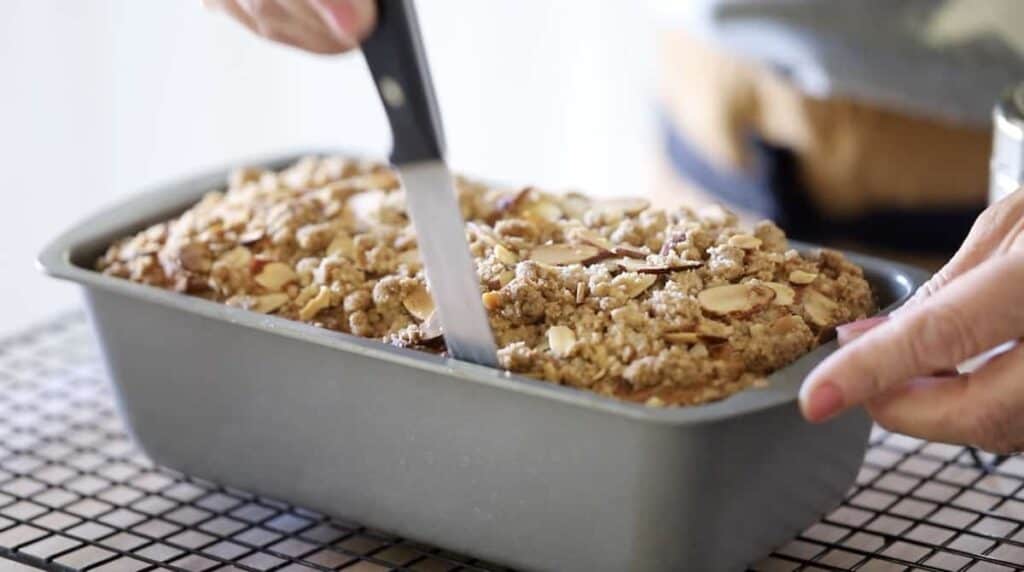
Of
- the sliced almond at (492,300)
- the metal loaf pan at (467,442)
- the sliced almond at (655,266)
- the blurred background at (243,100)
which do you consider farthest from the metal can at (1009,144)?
the blurred background at (243,100)

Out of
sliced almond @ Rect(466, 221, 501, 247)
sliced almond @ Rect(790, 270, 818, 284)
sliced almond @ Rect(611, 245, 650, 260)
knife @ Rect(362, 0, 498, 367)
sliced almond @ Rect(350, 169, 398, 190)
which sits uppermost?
knife @ Rect(362, 0, 498, 367)

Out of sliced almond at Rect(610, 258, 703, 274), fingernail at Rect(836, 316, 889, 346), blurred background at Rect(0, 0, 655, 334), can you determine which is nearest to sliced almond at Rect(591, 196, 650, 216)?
sliced almond at Rect(610, 258, 703, 274)

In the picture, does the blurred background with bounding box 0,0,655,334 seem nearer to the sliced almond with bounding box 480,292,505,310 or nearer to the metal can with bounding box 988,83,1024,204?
the metal can with bounding box 988,83,1024,204

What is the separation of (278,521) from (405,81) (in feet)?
1.11

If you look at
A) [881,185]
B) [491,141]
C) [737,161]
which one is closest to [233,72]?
[491,141]

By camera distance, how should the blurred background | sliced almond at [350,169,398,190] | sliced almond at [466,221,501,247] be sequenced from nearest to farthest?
sliced almond at [466,221,501,247], sliced almond at [350,169,398,190], the blurred background

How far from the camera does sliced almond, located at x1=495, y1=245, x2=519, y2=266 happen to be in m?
0.80

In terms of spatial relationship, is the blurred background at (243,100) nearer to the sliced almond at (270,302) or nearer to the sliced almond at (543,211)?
the sliced almond at (543,211)

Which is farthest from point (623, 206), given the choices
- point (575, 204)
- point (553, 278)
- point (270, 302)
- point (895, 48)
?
point (895, 48)

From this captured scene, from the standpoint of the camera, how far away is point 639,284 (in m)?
0.76

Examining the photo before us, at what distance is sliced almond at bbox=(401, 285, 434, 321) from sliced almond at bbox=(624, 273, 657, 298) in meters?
0.12

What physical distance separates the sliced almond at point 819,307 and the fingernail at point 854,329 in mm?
32

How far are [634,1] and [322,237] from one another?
150 centimetres

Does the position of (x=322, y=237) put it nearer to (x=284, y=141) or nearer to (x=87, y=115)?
(x=87, y=115)
